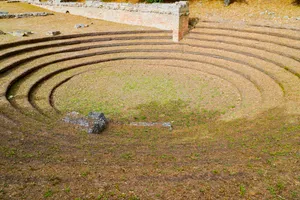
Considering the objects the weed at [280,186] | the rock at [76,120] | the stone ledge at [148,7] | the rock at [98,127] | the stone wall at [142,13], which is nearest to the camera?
the weed at [280,186]

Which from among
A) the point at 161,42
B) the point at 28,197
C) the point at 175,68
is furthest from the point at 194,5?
the point at 28,197

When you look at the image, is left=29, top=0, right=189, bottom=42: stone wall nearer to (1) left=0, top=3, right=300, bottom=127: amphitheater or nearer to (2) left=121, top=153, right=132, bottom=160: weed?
(1) left=0, top=3, right=300, bottom=127: amphitheater

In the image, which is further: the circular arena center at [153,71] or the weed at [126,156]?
the circular arena center at [153,71]

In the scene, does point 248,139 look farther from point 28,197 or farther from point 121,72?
point 121,72

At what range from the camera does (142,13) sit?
18172mm

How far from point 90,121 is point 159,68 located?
288 inches

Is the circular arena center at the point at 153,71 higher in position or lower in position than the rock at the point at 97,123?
higher

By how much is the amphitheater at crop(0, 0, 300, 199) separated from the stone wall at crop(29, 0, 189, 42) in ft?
1.92

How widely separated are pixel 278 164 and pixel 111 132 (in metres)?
4.76

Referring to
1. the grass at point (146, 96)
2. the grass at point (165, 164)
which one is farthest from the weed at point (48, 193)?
the grass at point (146, 96)

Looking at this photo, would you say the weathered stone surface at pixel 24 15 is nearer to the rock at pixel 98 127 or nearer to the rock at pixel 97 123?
the rock at pixel 97 123

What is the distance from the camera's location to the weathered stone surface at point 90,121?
7.70 metres

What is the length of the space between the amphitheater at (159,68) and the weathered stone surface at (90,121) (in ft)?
2.10

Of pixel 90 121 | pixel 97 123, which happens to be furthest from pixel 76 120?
pixel 97 123
